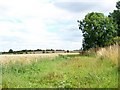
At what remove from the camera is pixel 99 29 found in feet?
232

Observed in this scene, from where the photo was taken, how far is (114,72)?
48.5 feet

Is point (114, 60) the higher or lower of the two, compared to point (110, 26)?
lower

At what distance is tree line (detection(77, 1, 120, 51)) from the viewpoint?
2675 inches

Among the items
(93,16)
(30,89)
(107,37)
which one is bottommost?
(30,89)

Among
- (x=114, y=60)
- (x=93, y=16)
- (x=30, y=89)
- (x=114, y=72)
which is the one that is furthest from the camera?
(x=93, y=16)

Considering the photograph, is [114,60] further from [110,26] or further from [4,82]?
[110,26]

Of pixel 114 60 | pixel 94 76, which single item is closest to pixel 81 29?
pixel 114 60

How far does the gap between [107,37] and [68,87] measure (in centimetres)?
5834

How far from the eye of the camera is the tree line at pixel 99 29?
67.9m

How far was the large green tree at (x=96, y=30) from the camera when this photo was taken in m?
68.1

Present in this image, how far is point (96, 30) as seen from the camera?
229 feet

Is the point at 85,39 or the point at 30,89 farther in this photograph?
the point at 85,39

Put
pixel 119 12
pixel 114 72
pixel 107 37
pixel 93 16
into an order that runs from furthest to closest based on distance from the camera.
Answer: pixel 93 16 → pixel 107 37 → pixel 119 12 → pixel 114 72

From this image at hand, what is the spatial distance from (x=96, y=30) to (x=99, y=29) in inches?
44.3
